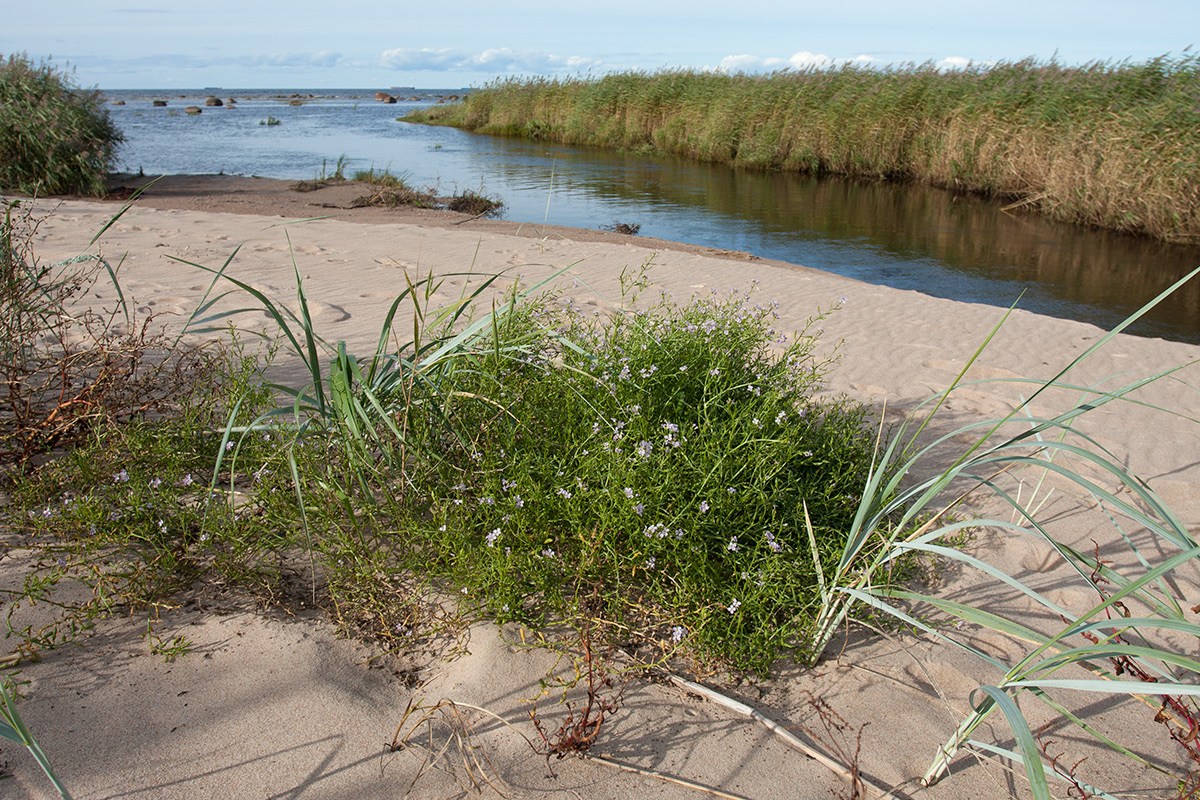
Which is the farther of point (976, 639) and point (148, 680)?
point (976, 639)

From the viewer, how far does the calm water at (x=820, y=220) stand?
905 centimetres

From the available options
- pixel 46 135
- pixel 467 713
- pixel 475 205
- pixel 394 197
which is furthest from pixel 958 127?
pixel 467 713

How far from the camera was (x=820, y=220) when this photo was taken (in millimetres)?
12797

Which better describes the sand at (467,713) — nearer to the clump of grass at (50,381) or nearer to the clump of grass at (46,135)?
the clump of grass at (50,381)

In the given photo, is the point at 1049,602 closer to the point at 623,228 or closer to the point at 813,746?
the point at 813,746

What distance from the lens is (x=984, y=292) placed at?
872 centimetres

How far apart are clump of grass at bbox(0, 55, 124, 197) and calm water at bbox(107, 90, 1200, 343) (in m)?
3.39

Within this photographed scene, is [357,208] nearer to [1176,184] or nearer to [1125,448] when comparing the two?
[1125,448]

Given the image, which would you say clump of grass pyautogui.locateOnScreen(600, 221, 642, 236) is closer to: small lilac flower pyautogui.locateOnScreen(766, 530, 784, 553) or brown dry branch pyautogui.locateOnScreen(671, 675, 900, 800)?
small lilac flower pyautogui.locateOnScreen(766, 530, 784, 553)

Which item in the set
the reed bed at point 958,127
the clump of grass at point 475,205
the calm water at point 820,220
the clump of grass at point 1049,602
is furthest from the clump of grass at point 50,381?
the reed bed at point 958,127

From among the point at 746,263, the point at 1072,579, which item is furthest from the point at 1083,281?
the point at 1072,579

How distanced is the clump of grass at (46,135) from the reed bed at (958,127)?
46.2ft

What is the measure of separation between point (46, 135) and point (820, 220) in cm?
1166

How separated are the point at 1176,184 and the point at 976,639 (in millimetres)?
11944
